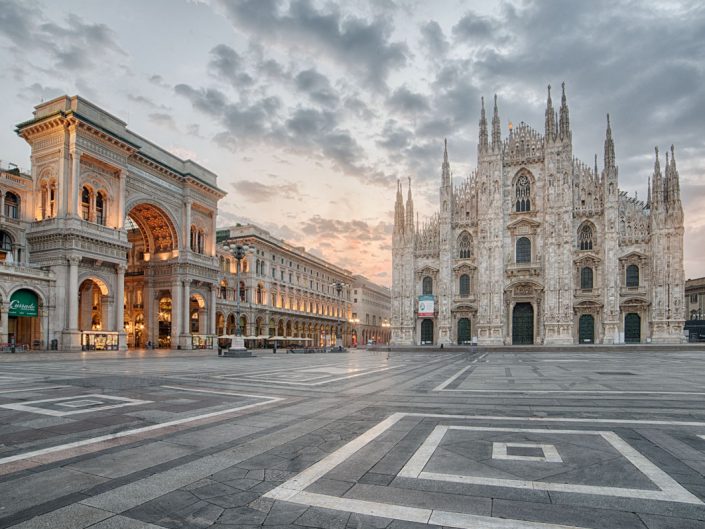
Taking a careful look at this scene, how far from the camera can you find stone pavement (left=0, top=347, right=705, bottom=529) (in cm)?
393

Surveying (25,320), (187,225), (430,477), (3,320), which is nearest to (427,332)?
(187,225)

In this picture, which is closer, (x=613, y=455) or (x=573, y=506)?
(x=573, y=506)

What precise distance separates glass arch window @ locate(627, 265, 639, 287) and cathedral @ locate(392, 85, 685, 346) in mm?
120

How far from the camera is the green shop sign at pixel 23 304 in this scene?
35719mm

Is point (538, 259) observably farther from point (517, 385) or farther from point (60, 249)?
point (60, 249)

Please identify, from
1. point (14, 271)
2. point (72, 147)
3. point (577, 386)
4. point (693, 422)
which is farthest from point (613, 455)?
point (72, 147)

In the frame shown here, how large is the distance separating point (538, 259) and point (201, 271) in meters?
41.1

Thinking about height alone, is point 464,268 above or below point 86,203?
below

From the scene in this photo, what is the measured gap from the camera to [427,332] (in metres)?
60.2

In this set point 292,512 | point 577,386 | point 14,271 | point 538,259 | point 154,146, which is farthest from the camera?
point 538,259

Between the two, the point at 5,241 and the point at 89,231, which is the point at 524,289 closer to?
the point at 89,231

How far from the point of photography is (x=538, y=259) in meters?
55.5

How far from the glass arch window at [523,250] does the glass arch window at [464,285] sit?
656 centimetres

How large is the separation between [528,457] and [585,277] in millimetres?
54414
